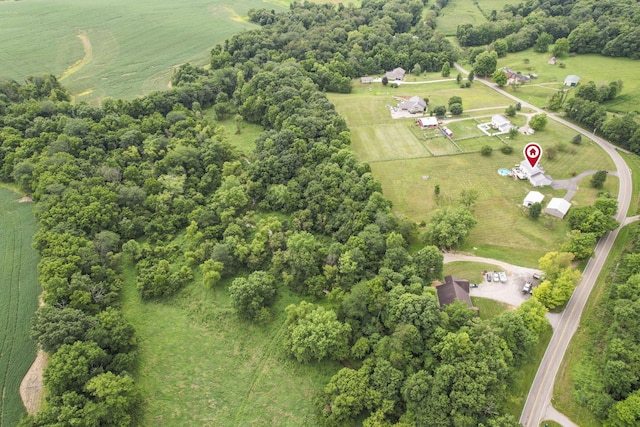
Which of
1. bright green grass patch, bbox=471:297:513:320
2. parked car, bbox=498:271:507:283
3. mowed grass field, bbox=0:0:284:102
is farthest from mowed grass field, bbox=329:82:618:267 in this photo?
mowed grass field, bbox=0:0:284:102

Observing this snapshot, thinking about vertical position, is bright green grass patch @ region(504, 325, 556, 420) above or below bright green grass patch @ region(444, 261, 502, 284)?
below

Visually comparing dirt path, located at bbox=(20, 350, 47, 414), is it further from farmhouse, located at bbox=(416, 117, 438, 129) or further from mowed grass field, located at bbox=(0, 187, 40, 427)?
farmhouse, located at bbox=(416, 117, 438, 129)

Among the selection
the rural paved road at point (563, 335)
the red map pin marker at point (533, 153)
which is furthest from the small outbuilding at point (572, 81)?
the red map pin marker at point (533, 153)

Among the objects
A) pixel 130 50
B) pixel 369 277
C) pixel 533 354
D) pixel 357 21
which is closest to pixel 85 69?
pixel 130 50

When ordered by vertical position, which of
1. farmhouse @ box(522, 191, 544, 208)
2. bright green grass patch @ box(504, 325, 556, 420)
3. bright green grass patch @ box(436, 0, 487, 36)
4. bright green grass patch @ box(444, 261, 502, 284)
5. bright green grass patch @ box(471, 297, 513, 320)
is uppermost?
bright green grass patch @ box(436, 0, 487, 36)

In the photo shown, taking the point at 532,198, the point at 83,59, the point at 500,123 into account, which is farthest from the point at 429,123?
the point at 83,59

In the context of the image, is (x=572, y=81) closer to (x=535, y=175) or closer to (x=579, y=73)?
(x=579, y=73)
